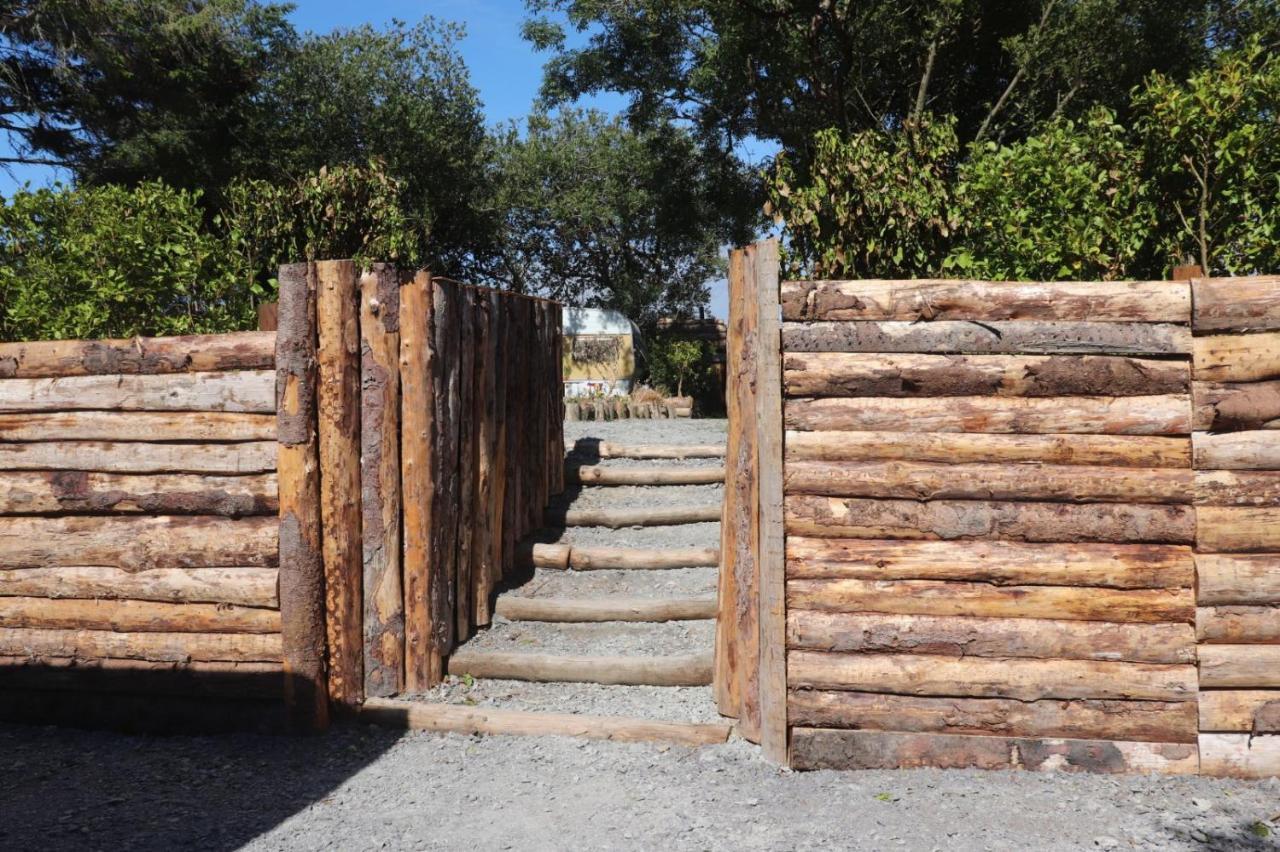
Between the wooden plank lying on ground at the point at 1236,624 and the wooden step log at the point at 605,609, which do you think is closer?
the wooden plank lying on ground at the point at 1236,624

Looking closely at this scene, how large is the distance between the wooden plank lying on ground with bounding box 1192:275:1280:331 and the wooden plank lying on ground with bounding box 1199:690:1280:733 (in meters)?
1.85

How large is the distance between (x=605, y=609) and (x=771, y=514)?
6.85 feet

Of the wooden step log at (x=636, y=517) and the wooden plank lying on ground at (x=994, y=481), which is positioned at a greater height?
the wooden plank lying on ground at (x=994, y=481)

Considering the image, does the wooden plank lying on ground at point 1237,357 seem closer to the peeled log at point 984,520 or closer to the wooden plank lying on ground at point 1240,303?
the wooden plank lying on ground at point 1240,303

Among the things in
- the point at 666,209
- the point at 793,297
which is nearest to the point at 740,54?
the point at 666,209

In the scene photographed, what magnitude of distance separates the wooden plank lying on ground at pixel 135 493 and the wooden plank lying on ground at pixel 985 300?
3209mm

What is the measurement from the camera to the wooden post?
203 inches

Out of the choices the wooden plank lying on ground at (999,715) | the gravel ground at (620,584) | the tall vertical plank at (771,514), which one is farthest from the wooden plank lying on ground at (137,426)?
the wooden plank lying on ground at (999,715)


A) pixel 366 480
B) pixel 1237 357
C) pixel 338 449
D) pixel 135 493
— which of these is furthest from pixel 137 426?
pixel 1237 357

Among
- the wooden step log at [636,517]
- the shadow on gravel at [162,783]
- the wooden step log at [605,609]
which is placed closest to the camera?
the shadow on gravel at [162,783]

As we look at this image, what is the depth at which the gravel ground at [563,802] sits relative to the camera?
13.1ft

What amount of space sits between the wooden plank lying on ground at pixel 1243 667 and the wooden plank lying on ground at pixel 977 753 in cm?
38

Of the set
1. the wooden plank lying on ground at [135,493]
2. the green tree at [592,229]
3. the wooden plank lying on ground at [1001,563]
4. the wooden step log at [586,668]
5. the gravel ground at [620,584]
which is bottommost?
the wooden step log at [586,668]

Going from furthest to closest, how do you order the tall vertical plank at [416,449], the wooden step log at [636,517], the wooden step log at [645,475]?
1. the wooden step log at [645,475]
2. the wooden step log at [636,517]
3. the tall vertical plank at [416,449]
